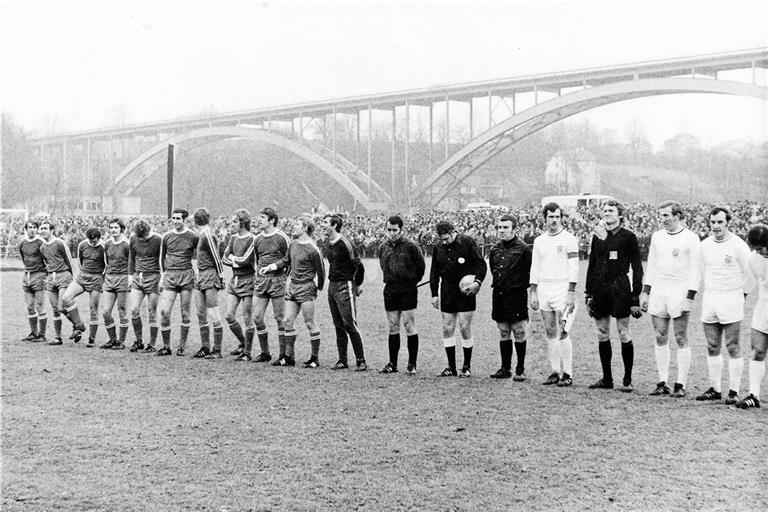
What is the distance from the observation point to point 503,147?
42.2 metres

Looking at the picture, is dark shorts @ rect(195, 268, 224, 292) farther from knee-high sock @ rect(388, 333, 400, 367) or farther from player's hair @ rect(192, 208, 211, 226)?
knee-high sock @ rect(388, 333, 400, 367)

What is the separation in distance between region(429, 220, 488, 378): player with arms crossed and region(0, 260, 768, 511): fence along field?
1.31 feet

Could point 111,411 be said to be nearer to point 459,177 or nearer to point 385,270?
point 385,270

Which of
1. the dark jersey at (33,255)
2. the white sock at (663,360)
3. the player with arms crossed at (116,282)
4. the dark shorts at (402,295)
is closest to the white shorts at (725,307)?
the white sock at (663,360)

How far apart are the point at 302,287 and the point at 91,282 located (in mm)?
Answer: 3850

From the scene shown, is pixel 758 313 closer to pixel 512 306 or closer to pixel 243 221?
pixel 512 306

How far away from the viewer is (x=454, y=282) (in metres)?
8.46

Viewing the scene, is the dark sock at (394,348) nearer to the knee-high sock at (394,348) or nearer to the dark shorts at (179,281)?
the knee-high sock at (394,348)

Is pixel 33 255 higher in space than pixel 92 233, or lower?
lower

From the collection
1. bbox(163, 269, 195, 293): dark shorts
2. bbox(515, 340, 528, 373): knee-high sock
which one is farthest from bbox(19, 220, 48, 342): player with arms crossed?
bbox(515, 340, 528, 373): knee-high sock

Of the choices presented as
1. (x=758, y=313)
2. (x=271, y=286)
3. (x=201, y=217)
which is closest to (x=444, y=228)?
(x=271, y=286)

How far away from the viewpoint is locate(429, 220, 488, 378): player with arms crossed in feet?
27.6

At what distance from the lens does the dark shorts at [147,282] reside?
33.6 feet

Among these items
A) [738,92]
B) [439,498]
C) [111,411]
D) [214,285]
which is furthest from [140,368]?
[738,92]
